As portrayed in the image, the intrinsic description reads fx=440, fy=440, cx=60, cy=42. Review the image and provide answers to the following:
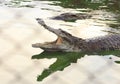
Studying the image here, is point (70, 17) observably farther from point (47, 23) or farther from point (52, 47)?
point (52, 47)

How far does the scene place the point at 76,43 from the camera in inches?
302

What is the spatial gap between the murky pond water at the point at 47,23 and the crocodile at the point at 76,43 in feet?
0.80

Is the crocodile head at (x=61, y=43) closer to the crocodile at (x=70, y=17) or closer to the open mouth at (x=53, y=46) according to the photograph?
the open mouth at (x=53, y=46)

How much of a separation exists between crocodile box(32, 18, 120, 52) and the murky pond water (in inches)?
9.6

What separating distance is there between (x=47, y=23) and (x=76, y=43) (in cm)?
206

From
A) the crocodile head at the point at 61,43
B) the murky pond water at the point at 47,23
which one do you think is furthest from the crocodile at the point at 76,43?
the murky pond water at the point at 47,23

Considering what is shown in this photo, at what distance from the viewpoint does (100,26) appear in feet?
30.5

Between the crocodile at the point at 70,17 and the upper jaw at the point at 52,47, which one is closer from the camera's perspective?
the upper jaw at the point at 52,47

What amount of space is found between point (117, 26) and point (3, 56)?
3484 millimetres

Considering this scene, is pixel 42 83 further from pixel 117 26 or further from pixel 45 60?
pixel 117 26

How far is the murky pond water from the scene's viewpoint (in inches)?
269

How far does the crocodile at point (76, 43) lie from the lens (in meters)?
7.41

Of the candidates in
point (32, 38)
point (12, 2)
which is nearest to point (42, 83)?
point (32, 38)

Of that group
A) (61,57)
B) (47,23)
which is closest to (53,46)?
(61,57)
